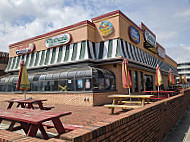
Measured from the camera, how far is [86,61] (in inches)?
543

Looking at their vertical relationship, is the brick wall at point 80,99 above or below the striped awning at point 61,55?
below

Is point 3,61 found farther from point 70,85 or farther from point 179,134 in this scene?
point 179,134

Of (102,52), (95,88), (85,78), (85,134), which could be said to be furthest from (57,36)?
(85,134)

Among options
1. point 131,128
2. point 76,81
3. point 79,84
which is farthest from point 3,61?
point 131,128

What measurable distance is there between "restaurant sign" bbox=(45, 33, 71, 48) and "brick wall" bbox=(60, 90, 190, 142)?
39.7 ft

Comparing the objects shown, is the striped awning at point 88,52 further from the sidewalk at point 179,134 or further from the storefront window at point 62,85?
the sidewalk at point 179,134

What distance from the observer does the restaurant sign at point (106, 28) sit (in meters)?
14.3

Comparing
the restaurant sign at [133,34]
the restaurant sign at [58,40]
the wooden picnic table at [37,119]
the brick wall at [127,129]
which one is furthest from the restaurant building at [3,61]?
the brick wall at [127,129]

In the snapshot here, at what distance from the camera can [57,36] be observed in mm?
16578

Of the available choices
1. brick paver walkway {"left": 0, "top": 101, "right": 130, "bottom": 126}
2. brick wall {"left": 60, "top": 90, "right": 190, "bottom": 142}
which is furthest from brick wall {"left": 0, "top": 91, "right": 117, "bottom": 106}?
brick wall {"left": 60, "top": 90, "right": 190, "bottom": 142}

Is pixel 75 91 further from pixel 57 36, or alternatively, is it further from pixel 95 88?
pixel 57 36

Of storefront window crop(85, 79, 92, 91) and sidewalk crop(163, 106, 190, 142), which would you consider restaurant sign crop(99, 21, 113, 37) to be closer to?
storefront window crop(85, 79, 92, 91)

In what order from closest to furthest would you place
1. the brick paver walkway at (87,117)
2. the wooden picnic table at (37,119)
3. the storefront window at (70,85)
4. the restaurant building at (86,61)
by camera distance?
1. the wooden picnic table at (37,119)
2. the brick paver walkway at (87,117)
3. the restaurant building at (86,61)
4. the storefront window at (70,85)

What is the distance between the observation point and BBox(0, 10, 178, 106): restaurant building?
1244cm
